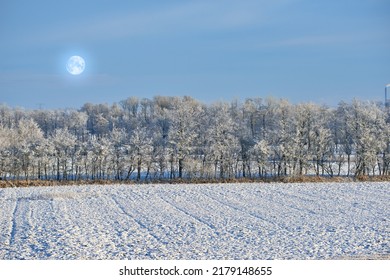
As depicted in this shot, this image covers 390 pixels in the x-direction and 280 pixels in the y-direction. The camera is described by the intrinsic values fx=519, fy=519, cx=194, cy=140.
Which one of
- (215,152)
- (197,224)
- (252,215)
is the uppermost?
(215,152)

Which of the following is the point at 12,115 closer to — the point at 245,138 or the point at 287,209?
the point at 245,138

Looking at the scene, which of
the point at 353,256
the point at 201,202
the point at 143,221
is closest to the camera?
the point at 353,256

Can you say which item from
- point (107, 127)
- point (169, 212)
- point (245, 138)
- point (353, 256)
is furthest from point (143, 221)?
point (107, 127)

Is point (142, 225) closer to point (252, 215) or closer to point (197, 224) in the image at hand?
point (197, 224)

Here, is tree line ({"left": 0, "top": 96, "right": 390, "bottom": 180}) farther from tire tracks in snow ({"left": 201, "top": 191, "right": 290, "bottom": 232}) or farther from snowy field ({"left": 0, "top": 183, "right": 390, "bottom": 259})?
tire tracks in snow ({"left": 201, "top": 191, "right": 290, "bottom": 232})

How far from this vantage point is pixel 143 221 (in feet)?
100

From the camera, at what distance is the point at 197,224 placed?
95.8ft

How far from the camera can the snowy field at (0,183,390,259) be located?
71.3 ft

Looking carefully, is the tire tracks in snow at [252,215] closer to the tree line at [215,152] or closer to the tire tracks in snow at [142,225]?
the tire tracks in snow at [142,225]

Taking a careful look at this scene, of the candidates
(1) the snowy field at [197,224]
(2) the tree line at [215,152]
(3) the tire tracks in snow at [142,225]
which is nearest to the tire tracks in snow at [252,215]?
(1) the snowy field at [197,224]

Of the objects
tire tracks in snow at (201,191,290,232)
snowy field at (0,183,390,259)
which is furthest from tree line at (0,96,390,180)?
tire tracks in snow at (201,191,290,232)

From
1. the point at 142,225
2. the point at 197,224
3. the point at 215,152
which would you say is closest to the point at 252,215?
the point at 197,224

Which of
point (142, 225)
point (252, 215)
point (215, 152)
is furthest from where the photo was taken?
point (215, 152)

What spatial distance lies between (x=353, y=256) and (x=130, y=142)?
69.9 metres
